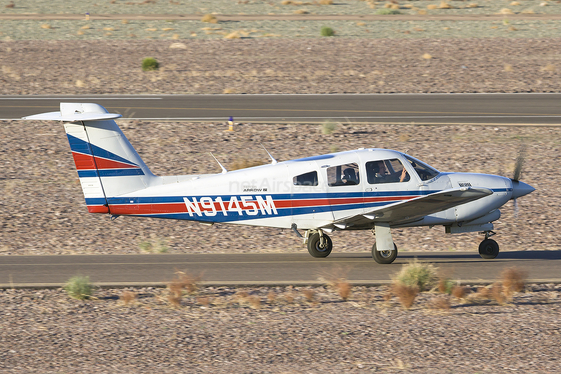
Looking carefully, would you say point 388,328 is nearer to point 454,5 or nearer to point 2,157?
point 2,157

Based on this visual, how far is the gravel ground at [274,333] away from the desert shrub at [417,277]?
0.29 metres

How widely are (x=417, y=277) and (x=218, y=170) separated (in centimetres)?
1236

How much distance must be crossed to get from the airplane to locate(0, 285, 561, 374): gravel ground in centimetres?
217

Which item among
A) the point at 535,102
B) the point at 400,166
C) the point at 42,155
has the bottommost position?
the point at 400,166

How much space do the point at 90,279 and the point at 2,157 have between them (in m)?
Answer: 13.1

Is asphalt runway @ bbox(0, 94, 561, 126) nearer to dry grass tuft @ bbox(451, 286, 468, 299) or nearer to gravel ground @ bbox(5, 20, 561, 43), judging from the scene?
gravel ground @ bbox(5, 20, 561, 43)

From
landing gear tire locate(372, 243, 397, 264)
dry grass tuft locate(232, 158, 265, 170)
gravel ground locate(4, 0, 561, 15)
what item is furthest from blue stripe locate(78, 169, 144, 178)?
gravel ground locate(4, 0, 561, 15)

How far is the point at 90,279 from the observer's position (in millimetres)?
14344

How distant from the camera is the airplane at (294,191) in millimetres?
14750

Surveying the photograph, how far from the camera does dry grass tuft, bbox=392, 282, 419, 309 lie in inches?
488

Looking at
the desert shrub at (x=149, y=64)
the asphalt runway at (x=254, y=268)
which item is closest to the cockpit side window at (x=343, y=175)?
the asphalt runway at (x=254, y=268)

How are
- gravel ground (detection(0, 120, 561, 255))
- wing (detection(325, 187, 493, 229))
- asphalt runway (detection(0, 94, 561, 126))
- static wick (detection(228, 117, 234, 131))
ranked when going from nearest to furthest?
wing (detection(325, 187, 493, 229)), gravel ground (detection(0, 120, 561, 255)), static wick (detection(228, 117, 234, 131)), asphalt runway (detection(0, 94, 561, 126))

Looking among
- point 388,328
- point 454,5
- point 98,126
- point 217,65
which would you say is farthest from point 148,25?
point 388,328

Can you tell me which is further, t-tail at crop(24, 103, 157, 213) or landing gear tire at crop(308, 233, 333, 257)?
landing gear tire at crop(308, 233, 333, 257)
